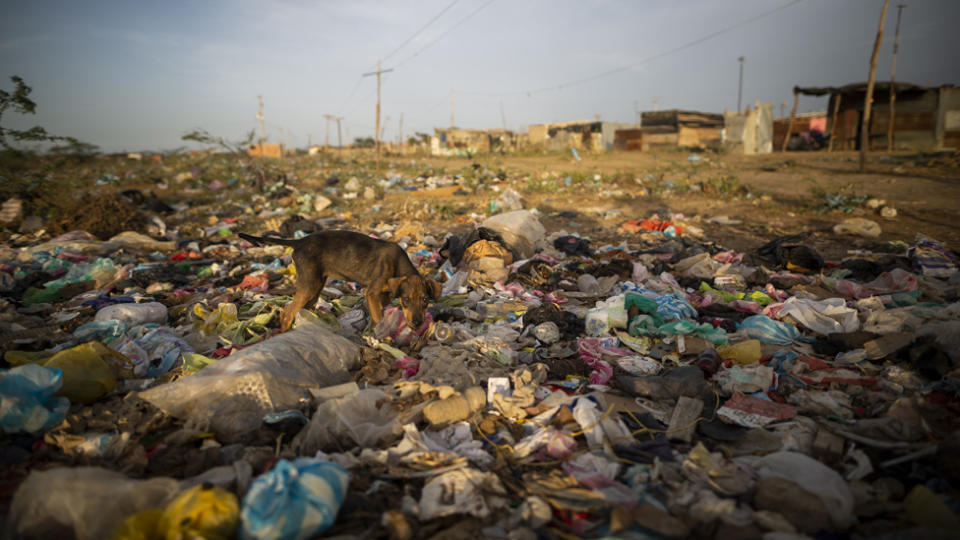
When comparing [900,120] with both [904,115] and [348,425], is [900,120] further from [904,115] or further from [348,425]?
[348,425]

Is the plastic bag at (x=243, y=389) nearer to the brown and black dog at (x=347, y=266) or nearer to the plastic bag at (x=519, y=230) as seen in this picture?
the brown and black dog at (x=347, y=266)

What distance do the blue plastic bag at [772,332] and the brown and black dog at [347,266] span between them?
9.63 feet

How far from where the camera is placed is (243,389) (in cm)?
254

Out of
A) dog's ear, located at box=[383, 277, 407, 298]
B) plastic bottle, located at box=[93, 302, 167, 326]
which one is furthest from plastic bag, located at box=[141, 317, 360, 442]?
plastic bottle, located at box=[93, 302, 167, 326]

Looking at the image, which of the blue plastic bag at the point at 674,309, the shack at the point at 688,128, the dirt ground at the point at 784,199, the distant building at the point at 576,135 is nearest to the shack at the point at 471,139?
the distant building at the point at 576,135

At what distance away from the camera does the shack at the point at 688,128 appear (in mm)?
25016

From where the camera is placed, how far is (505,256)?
5.96 metres

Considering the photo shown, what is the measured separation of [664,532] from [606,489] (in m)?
0.36

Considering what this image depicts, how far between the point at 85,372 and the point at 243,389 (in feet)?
3.83

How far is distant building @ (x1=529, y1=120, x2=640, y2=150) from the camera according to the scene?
92.8ft

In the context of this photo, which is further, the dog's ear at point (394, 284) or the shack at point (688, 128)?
the shack at point (688, 128)

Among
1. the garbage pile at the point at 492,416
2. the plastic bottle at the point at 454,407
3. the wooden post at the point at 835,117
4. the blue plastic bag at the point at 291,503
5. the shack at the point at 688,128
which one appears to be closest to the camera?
the blue plastic bag at the point at 291,503

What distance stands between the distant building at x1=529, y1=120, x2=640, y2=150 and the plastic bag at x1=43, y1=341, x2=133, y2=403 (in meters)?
27.1

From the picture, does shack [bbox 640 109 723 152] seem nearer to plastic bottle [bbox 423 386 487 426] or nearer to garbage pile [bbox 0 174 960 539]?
garbage pile [bbox 0 174 960 539]
